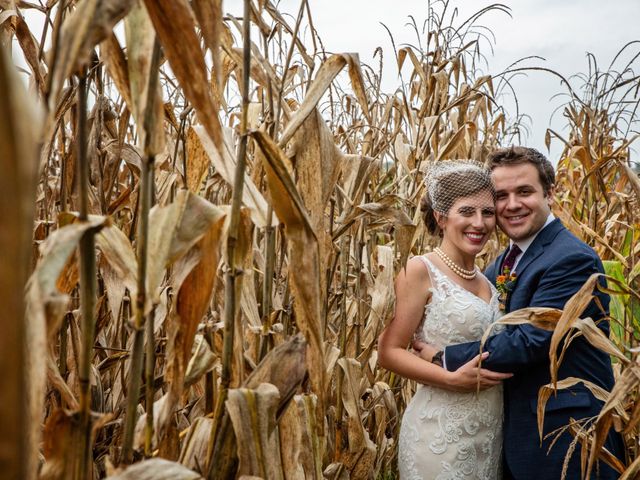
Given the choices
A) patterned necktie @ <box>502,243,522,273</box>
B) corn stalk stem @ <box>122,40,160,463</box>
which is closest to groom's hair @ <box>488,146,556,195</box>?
patterned necktie @ <box>502,243,522,273</box>

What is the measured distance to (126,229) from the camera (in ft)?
5.49

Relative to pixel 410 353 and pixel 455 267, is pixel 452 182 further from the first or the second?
pixel 410 353

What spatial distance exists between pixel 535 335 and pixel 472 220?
460mm

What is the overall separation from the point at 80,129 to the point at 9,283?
388mm

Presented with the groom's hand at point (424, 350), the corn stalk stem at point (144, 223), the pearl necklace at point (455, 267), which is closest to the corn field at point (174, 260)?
the corn stalk stem at point (144, 223)

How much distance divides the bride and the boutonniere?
0.18 feet

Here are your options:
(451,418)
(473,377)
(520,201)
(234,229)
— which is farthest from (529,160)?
(234,229)

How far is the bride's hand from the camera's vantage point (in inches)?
75.2

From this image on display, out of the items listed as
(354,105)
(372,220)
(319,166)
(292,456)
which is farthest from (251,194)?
(354,105)

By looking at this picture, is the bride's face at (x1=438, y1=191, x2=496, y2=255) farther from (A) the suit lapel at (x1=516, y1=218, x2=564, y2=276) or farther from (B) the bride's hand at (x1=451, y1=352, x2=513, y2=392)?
(B) the bride's hand at (x1=451, y1=352, x2=513, y2=392)

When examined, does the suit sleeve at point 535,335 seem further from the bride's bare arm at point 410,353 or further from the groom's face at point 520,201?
the groom's face at point 520,201

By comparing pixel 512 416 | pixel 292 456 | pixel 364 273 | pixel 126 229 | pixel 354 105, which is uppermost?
pixel 354 105

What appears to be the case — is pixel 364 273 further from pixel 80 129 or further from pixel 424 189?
pixel 80 129

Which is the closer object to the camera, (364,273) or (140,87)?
(140,87)
